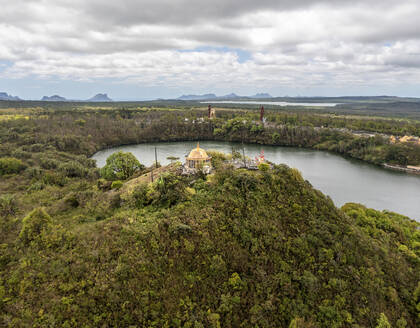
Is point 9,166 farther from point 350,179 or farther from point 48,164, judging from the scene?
point 350,179

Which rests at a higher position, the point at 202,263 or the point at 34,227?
the point at 34,227

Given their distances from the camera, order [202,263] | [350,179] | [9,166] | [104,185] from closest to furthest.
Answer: [202,263], [104,185], [9,166], [350,179]

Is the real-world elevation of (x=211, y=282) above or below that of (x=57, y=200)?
below

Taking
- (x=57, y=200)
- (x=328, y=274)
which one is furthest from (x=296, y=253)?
(x=57, y=200)

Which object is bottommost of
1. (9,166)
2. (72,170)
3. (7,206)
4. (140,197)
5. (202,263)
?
(202,263)

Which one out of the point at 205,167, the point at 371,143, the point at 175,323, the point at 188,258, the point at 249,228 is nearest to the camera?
the point at 175,323

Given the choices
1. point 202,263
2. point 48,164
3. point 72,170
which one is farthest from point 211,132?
point 202,263

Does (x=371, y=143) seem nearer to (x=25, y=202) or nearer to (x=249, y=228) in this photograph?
(x=249, y=228)
